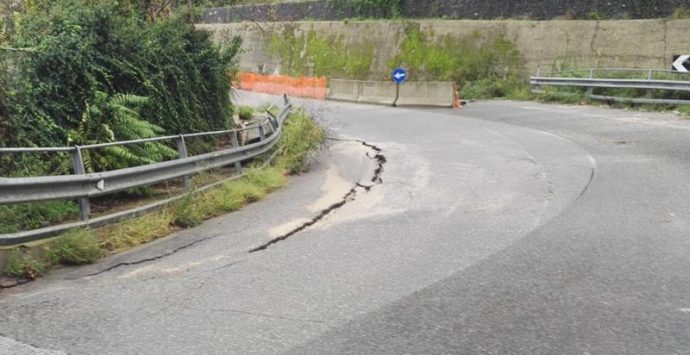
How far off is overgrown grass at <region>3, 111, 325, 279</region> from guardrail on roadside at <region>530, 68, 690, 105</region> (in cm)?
1328

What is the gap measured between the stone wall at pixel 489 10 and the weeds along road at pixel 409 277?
15116 mm

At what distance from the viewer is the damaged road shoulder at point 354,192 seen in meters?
7.85

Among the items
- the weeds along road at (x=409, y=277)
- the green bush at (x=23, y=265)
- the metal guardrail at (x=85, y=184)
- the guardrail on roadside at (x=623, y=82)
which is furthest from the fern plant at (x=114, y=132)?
the guardrail on roadside at (x=623, y=82)

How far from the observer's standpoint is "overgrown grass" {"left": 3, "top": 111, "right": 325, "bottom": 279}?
21.5 feet

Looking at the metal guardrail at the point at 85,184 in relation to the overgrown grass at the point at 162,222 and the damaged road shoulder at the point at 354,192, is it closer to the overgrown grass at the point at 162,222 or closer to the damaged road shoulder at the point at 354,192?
the overgrown grass at the point at 162,222

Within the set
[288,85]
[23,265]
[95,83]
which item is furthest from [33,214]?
[288,85]

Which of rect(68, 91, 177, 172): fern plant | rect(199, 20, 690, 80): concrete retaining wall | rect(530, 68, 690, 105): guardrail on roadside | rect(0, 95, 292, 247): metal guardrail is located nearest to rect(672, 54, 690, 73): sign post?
rect(530, 68, 690, 105): guardrail on roadside

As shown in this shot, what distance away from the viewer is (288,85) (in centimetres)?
3453

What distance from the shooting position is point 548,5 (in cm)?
2923

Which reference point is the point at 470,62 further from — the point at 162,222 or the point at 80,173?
the point at 80,173

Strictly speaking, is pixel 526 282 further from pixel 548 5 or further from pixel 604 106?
pixel 548 5

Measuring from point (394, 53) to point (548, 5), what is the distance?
313 inches

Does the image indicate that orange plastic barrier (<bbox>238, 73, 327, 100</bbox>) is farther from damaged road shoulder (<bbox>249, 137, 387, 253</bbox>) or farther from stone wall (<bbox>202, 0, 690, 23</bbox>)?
damaged road shoulder (<bbox>249, 137, 387, 253</bbox>)

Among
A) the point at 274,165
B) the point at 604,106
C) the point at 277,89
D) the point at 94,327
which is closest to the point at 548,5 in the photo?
the point at 604,106
